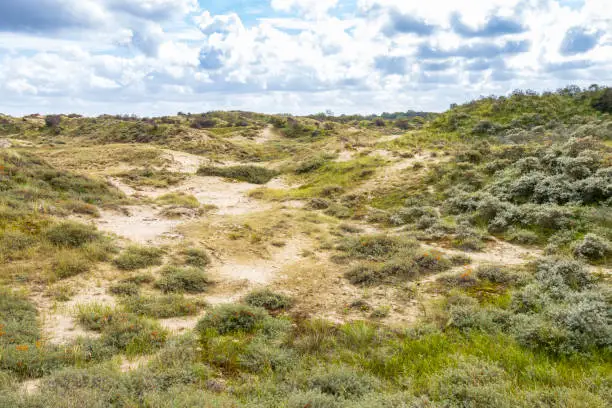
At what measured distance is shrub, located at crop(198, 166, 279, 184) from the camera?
105 feet

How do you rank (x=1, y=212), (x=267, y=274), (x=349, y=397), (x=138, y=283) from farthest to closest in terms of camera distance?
(x=1, y=212) → (x=267, y=274) → (x=138, y=283) → (x=349, y=397)

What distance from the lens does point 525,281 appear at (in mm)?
9391

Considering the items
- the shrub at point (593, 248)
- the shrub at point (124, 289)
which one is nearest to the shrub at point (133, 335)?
the shrub at point (124, 289)

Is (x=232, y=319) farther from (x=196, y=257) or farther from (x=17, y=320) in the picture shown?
(x=196, y=257)

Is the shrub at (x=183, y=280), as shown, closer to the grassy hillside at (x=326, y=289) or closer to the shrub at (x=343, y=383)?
the grassy hillside at (x=326, y=289)

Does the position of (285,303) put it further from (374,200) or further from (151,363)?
(374,200)

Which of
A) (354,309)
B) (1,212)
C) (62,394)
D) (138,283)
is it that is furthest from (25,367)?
(1,212)

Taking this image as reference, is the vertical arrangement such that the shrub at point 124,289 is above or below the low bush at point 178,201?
below

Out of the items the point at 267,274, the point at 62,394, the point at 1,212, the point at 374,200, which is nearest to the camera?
the point at 62,394

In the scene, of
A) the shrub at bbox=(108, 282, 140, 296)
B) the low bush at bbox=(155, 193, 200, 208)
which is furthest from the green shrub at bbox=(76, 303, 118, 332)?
the low bush at bbox=(155, 193, 200, 208)

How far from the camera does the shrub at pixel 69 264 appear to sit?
396 inches

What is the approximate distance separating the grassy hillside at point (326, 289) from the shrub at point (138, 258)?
57mm

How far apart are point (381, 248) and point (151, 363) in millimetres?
8447

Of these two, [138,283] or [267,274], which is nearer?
[138,283]
